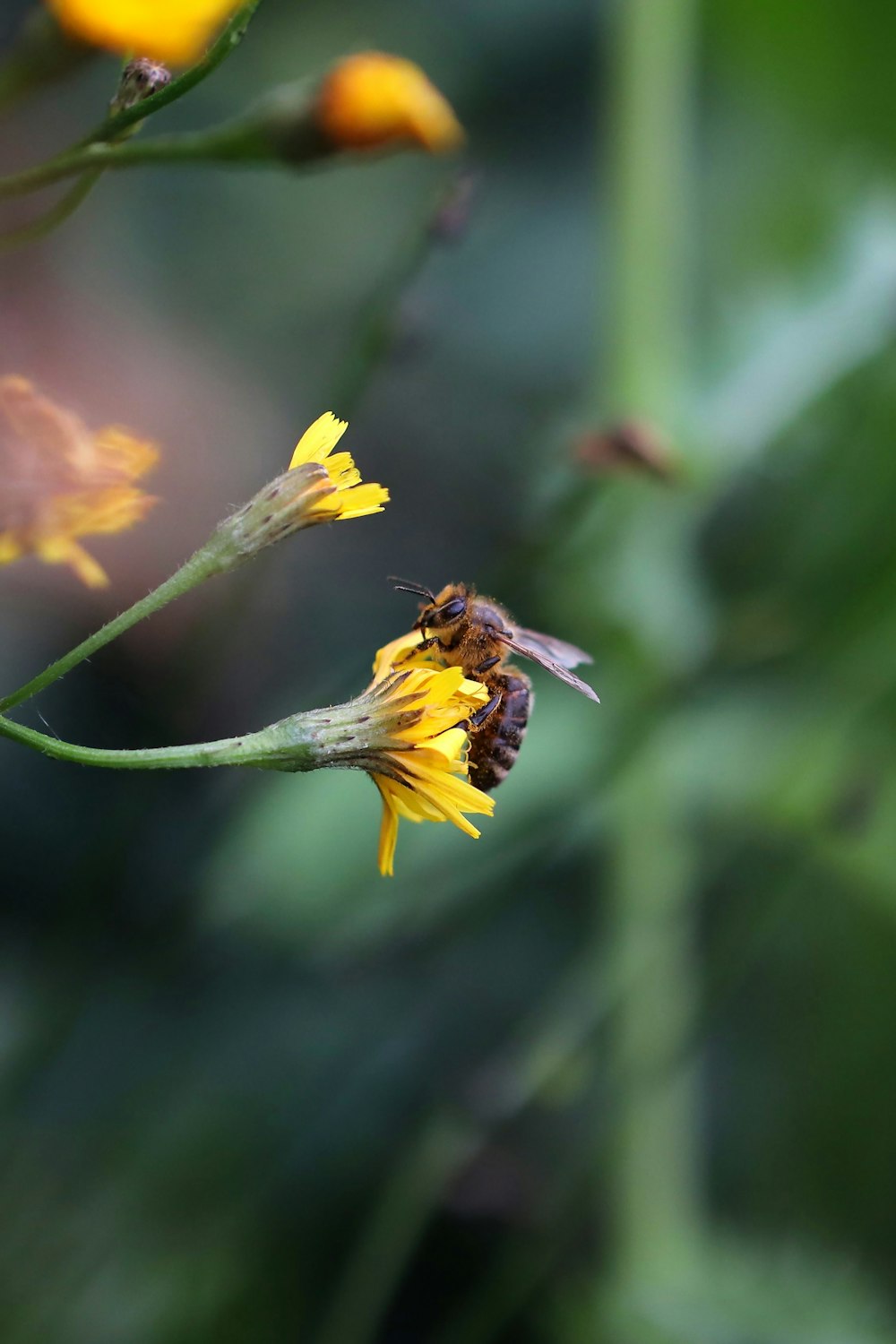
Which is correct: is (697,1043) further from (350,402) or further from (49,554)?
(49,554)

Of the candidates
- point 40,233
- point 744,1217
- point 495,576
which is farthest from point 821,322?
point 40,233

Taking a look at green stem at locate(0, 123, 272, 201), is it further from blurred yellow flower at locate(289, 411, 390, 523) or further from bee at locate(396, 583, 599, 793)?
bee at locate(396, 583, 599, 793)

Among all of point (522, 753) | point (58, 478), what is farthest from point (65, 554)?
point (522, 753)

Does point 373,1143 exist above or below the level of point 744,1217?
below

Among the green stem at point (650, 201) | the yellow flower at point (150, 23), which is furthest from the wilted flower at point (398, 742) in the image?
the green stem at point (650, 201)

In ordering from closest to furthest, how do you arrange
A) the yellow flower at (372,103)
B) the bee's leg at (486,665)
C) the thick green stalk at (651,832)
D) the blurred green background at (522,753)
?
the yellow flower at (372,103) → the bee's leg at (486,665) → the blurred green background at (522,753) → the thick green stalk at (651,832)

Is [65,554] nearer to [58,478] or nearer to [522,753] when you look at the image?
[58,478]

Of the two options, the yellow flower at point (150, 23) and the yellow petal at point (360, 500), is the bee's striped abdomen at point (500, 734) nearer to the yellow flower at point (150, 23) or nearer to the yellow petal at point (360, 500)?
the yellow petal at point (360, 500)
